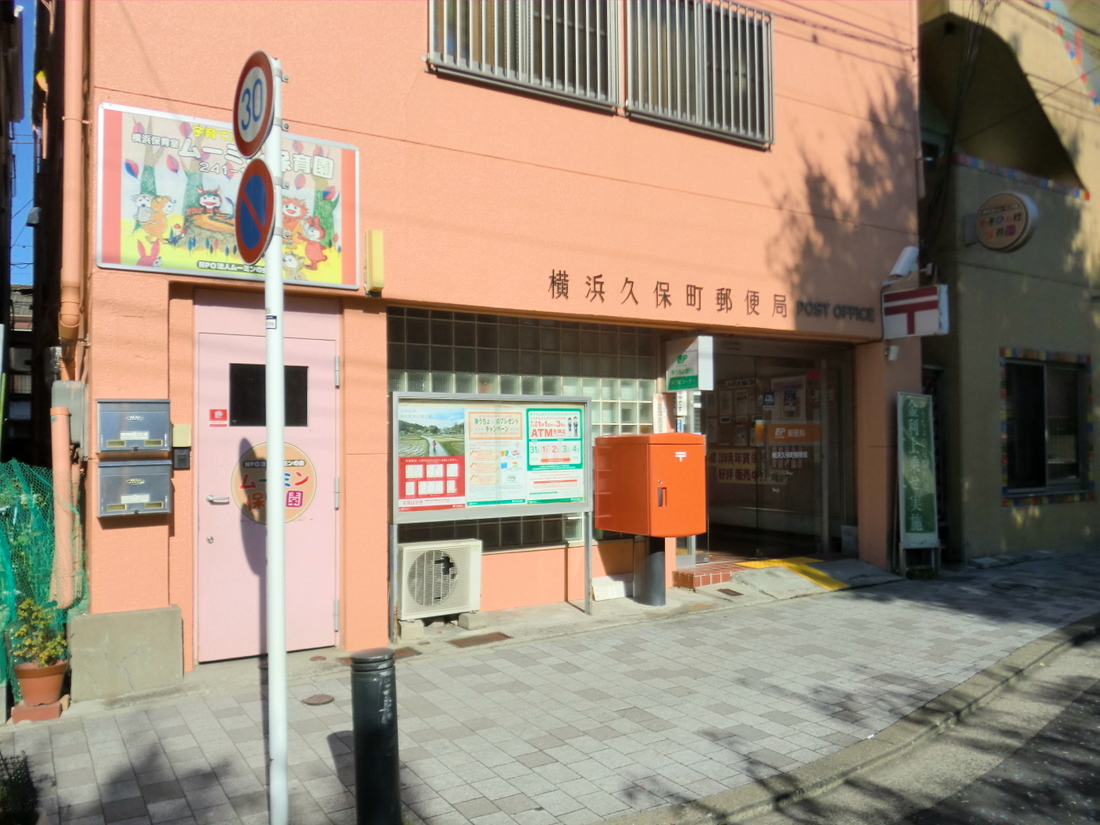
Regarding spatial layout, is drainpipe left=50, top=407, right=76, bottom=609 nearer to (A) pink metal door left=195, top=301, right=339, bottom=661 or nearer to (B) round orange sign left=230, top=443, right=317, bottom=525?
(A) pink metal door left=195, top=301, right=339, bottom=661

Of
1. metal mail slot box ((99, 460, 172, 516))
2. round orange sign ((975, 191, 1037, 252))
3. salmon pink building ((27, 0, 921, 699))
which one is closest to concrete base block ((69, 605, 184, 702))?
salmon pink building ((27, 0, 921, 699))

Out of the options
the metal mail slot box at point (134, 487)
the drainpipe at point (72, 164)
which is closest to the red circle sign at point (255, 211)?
the metal mail slot box at point (134, 487)

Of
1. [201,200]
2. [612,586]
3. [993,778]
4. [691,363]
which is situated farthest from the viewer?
[691,363]

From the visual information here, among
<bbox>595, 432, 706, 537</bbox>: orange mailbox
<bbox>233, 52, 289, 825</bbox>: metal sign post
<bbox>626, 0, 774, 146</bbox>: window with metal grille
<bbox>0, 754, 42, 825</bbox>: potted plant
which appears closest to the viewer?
<bbox>0, 754, 42, 825</bbox>: potted plant

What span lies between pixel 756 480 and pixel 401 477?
7264 mm

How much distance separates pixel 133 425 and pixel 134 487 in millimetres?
468

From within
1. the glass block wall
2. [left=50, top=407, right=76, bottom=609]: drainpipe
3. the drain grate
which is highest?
the glass block wall

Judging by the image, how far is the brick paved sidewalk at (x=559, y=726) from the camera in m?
4.68

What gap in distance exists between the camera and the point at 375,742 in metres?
4.16

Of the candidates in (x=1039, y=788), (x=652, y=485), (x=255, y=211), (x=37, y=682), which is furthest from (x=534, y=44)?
(x=1039, y=788)

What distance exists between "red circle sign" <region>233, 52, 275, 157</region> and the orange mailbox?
5492 mm

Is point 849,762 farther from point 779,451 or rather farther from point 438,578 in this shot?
point 779,451

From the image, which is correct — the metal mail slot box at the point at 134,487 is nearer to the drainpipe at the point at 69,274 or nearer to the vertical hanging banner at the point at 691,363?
the drainpipe at the point at 69,274

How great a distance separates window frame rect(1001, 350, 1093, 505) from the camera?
13.3 metres
